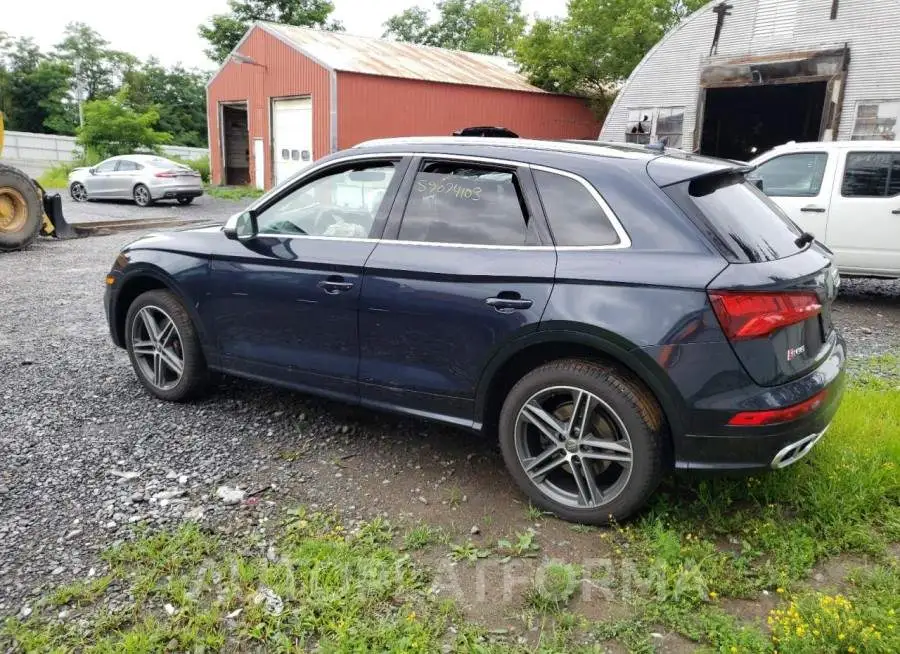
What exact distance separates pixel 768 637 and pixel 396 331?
209 centimetres

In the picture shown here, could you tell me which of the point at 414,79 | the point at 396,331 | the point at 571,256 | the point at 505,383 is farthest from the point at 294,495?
the point at 414,79

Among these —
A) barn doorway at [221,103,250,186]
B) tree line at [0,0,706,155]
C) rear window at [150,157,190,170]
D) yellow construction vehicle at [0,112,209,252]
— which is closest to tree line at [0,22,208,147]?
tree line at [0,0,706,155]

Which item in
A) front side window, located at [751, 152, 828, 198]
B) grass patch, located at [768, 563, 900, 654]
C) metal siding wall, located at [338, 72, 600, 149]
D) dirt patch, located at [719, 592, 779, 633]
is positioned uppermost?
metal siding wall, located at [338, 72, 600, 149]

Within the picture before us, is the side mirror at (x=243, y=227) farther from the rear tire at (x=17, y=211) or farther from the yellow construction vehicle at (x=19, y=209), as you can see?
the rear tire at (x=17, y=211)

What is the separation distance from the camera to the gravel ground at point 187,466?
10.7 feet

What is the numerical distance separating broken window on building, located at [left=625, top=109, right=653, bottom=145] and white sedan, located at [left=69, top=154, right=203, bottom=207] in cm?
1176

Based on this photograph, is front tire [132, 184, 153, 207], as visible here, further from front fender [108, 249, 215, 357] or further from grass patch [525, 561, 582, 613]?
grass patch [525, 561, 582, 613]

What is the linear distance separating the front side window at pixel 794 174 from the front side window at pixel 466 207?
553cm

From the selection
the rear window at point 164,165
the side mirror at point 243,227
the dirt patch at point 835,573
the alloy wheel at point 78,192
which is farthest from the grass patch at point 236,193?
the dirt patch at point 835,573

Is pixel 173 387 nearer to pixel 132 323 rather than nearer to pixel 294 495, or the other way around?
pixel 132 323

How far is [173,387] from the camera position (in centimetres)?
467

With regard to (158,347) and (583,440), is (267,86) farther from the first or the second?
(583,440)

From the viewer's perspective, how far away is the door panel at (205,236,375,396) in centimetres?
378

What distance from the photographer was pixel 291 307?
13.0 ft
